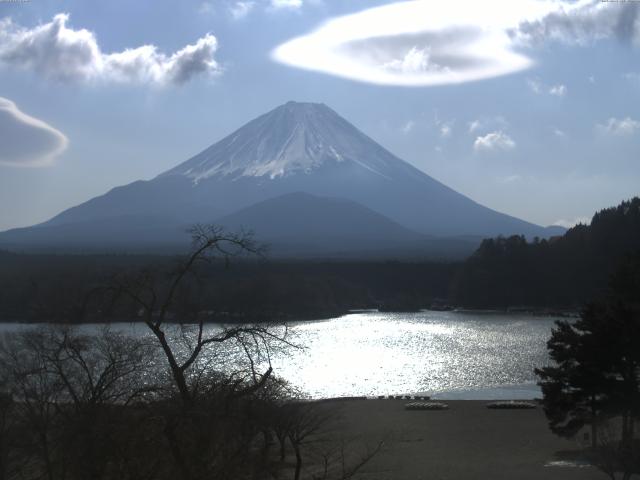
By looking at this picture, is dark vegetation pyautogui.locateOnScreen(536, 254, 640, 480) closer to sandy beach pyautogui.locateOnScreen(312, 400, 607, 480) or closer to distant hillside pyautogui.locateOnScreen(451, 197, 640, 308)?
sandy beach pyautogui.locateOnScreen(312, 400, 607, 480)

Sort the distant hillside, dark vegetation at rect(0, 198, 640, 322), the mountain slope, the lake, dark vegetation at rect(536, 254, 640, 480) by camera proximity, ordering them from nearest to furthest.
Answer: dark vegetation at rect(536, 254, 640, 480) → the lake → dark vegetation at rect(0, 198, 640, 322) → the distant hillside → the mountain slope

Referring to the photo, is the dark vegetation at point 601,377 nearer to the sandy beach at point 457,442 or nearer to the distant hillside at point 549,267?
the sandy beach at point 457,442

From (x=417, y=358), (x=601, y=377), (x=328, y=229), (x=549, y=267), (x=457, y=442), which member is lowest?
(x=457, y=442)

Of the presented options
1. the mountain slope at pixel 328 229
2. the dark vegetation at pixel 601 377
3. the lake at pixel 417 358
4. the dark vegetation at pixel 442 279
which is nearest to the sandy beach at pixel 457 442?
the dark vegetation at pixel 601 377

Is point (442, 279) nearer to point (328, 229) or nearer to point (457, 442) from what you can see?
point (457, 442)

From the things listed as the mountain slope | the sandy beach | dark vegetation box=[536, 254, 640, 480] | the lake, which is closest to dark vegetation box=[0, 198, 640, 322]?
the lake

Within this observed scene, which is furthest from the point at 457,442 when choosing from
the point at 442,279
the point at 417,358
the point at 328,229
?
the point at 328,229
